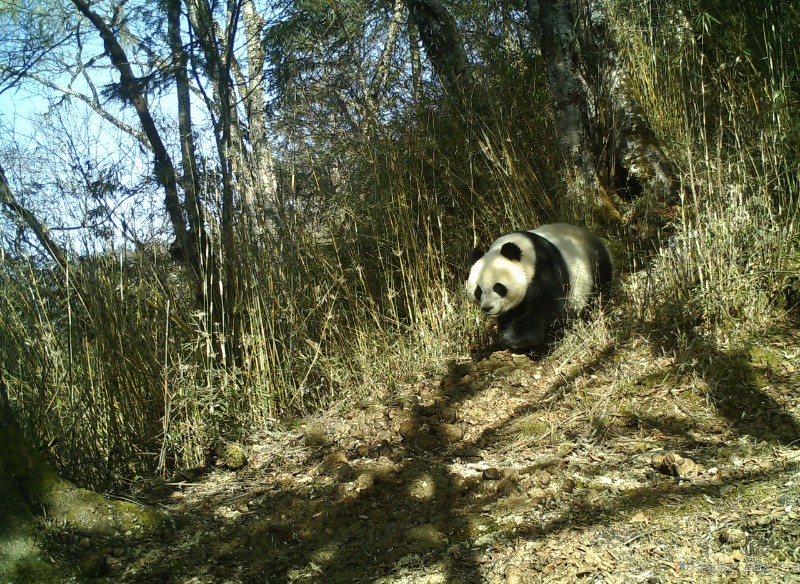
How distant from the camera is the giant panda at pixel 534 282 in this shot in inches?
196

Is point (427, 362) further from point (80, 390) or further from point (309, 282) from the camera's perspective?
point (80, 390)

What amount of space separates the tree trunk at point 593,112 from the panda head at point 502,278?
46.0 inches

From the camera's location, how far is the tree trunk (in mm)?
5750

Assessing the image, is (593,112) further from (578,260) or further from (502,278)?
(502,278)

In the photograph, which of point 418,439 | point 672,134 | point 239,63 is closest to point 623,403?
point 418,439

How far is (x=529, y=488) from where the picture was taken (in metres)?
3.20

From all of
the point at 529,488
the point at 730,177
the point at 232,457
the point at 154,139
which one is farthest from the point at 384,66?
the point at 529,488

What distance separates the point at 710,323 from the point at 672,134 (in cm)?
154

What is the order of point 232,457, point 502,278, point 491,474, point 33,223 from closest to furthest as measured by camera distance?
point 491,474 → point 33,223 → point 232,457 → point 502,278

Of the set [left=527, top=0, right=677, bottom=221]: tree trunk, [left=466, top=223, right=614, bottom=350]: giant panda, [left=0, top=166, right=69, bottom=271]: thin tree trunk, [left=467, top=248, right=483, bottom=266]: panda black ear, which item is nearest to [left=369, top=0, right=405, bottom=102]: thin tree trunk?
[left=527, top=0, right=677, bottom=221]: tree trunk

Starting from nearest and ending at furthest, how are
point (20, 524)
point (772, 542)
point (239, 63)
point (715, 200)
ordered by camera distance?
point (772, 542), point (20, 524), point (715, 200), point (239, 63)

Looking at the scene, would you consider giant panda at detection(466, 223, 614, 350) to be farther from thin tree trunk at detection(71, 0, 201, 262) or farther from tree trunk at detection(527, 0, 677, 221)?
thin tree trunk at detection(71, 0, 201, 262)

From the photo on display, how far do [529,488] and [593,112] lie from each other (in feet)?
12.9

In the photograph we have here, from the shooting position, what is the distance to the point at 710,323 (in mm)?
4102
